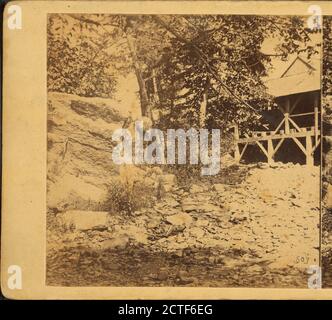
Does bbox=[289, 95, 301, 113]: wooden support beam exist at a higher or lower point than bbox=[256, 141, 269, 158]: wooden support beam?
higher

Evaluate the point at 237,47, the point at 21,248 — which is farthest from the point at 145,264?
the point at 237,47

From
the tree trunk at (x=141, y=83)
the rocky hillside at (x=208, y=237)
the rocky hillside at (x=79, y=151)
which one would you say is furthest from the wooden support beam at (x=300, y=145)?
the rocky hillside at (x=79, y=151)

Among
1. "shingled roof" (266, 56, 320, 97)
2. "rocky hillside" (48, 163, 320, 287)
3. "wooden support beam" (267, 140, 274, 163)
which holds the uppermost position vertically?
"shingled roof" (266, 56, 320, 97)

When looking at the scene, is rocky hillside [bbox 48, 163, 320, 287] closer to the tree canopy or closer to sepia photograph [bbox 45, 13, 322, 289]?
sepia photograph [bbox 45, 13, 322, 289]

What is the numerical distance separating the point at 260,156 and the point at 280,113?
15 cm

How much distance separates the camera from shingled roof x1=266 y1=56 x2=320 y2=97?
156 centimetres

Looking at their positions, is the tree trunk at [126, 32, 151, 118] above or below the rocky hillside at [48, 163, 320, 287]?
above

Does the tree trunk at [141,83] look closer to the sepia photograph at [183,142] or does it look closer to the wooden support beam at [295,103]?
the sepia photograph at [183,142]

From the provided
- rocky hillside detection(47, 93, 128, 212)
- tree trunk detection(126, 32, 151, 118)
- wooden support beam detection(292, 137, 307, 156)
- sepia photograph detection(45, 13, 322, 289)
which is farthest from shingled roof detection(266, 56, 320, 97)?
rocky hillside detection(47, 93, 128, 212)

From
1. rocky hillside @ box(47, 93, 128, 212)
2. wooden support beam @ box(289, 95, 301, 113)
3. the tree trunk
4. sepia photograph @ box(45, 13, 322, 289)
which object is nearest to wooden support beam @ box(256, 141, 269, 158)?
sepia photograph @ box(45, 13, 322, 289)

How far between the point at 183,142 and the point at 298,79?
424mm

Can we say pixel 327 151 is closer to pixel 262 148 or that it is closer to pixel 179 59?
pixel 262 148

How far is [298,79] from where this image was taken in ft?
5.14

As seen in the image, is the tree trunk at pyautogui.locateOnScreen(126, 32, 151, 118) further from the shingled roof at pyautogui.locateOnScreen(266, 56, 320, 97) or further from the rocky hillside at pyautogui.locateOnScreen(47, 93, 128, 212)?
the shingled roof at pyautogui.locateOnScreen(266, 56, 320, 97)
